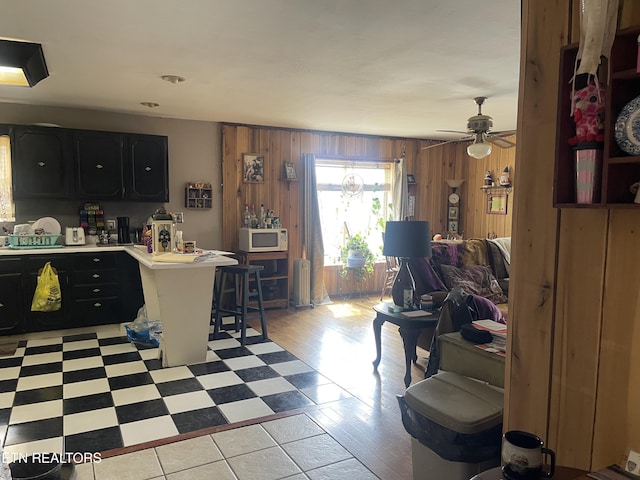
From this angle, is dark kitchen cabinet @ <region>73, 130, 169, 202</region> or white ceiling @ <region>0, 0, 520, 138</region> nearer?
white ceiling @ <region>0, 0, 520, 138</region>

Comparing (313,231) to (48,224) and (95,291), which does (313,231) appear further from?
(48,224)

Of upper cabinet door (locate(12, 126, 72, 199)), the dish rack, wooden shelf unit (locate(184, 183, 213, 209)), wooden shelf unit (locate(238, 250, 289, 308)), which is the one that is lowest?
wooden shelf unit (locate(238, 250, 289, 308))

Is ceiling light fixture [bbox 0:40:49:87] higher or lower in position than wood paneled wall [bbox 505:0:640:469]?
higher

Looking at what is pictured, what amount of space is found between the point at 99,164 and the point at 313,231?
2777 millimetres

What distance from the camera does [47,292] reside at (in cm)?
449

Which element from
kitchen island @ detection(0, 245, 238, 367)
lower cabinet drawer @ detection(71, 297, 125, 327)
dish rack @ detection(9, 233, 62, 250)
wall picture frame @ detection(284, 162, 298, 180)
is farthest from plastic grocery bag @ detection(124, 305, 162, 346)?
wall picture frame @ detection(284, 162, 298, 180)

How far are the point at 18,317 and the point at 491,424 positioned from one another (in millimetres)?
4486

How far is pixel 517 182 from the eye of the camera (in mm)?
1626

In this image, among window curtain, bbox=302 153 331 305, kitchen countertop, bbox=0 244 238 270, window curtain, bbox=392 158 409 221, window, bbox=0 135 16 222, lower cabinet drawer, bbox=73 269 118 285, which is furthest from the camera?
window curtain, bbox=392 158 409 221

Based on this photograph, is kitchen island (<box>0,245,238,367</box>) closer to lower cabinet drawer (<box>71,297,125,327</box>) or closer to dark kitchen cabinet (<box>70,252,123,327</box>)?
dark kitchen cabinet (<box>70,252,123,327</box>)

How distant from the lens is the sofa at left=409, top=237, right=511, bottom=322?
14.3ft

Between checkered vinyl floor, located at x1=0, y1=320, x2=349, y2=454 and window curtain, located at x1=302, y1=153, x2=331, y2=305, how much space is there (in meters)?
1.99

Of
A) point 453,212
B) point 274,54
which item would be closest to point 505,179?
point 453,212

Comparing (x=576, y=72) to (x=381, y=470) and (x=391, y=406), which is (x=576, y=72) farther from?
(x=391, y=406)
